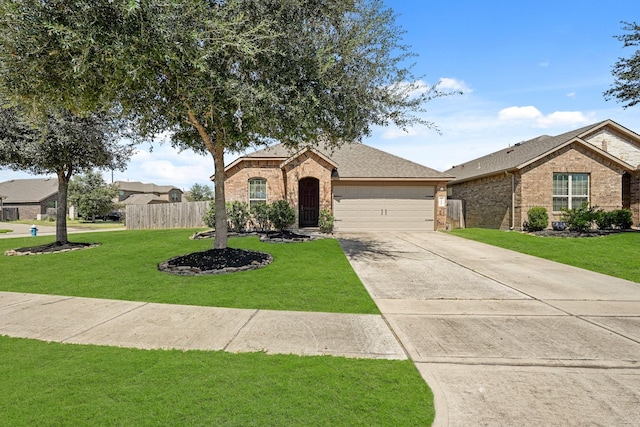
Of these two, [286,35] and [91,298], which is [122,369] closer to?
[91,298]

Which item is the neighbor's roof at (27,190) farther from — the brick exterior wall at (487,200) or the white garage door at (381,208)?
the brick exterior wall at (487,200)

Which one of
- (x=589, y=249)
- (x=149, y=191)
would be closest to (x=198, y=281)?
(x=589, y=249)

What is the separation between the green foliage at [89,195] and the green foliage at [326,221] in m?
34.4

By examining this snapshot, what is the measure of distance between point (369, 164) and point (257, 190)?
6.66 meters

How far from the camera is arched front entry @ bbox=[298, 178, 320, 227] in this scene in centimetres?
1895

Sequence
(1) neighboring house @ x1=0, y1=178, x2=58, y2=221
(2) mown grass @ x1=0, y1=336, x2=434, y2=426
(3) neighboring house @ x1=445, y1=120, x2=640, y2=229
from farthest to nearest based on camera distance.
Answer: (1) neighboring house @ x1=0, y1=178, x2=58, y2=221, (3) neighboring house @ x1=445, y1=120, x2=640, y2=229, (2) mown grass @ x1=0, y1=336, x2=434, y2=426

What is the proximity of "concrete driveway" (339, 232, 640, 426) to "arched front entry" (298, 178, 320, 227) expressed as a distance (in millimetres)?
10319

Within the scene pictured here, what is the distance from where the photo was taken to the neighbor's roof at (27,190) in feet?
153

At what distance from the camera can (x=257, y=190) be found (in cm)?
1761

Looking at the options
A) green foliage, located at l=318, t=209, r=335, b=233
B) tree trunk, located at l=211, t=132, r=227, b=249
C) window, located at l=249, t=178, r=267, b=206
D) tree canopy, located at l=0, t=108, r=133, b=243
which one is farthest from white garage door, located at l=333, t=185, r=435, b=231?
tree canopy, located at l=0, t=108, r=133, b=243

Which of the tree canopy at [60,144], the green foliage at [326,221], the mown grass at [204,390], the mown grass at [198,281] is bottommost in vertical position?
the mown grass at [204,390]

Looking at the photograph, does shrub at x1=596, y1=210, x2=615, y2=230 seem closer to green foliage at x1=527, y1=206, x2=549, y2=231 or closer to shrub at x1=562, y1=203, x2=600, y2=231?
shrub at x1=562, y1=203, x2=600, y2=231

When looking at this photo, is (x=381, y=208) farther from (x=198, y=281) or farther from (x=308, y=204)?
(x=198, y=281)

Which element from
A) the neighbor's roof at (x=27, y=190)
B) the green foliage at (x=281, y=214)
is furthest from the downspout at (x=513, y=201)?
the neighbor's roof at (x=27, y=190)
